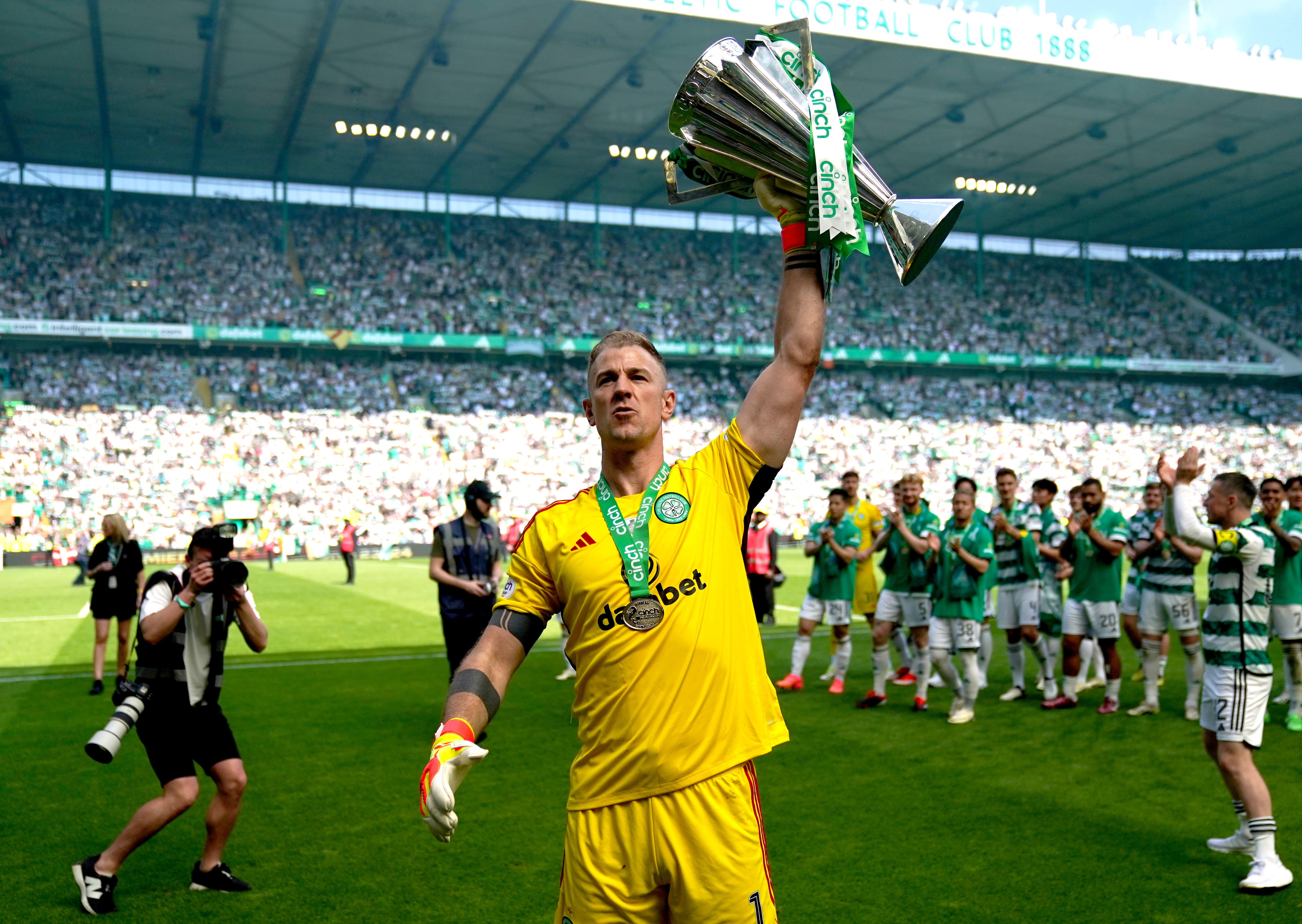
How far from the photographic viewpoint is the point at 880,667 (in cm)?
1116

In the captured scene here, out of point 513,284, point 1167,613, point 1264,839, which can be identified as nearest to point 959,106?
point 513,284

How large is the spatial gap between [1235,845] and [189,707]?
6.46 meters

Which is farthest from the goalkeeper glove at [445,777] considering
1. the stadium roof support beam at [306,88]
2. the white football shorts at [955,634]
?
the stadium roof support beam at [306,88]

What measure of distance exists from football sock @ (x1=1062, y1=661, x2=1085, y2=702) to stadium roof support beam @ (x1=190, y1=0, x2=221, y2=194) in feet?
87.7

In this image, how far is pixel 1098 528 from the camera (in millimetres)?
11289

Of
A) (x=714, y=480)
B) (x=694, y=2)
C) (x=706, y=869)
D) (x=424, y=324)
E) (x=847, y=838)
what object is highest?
(x=694, y=2)

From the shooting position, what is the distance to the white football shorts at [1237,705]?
6129 mm

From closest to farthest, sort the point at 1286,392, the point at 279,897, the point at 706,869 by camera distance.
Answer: the point at 706,869 < the point at 279,897 < the point at 1286,392

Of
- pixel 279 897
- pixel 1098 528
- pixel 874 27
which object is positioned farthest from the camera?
pixel 874 27

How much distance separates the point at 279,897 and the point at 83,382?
3921 cm

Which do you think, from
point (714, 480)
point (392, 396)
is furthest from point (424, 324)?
point (714, 480)

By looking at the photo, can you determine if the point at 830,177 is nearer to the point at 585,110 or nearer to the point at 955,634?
the point at 955,634

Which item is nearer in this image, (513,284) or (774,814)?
(774,814)

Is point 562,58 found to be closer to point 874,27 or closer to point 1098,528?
point 874,27
